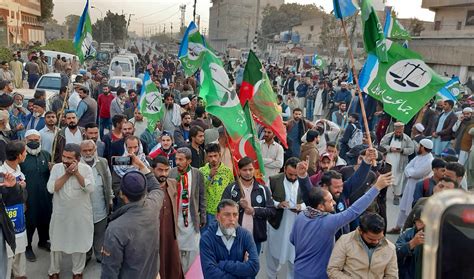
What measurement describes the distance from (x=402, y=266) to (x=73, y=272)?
133 inches

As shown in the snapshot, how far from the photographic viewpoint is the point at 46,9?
198 ft

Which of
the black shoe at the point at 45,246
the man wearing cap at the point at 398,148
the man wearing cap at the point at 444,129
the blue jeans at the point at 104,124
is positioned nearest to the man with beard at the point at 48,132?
the black shoe at the point at 45,246

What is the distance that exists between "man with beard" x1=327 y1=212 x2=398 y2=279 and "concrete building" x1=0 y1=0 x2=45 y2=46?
34944 mm

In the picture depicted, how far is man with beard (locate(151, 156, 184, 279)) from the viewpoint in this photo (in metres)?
4.33

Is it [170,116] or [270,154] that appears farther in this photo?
[170,116]

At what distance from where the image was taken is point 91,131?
6.06m

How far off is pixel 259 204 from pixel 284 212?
433 mm

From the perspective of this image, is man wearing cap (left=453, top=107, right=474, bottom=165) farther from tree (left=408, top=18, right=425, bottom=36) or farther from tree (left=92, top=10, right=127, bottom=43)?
tree (left=92, top=10, right=127, bottom=43)

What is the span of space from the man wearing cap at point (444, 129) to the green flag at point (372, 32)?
529 cm

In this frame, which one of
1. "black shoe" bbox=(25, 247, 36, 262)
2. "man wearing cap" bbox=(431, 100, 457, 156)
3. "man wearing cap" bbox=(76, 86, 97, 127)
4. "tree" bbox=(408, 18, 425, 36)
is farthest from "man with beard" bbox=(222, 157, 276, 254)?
"tree" bbox=(408, 18, 425, 36)

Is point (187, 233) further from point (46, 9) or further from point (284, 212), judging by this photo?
point (46, 9)

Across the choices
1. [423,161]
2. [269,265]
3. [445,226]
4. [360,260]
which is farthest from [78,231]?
[423,161]

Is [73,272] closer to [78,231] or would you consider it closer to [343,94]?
[78,231]

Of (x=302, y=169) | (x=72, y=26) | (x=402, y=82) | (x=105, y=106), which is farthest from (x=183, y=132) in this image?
(x=72, y=26)
